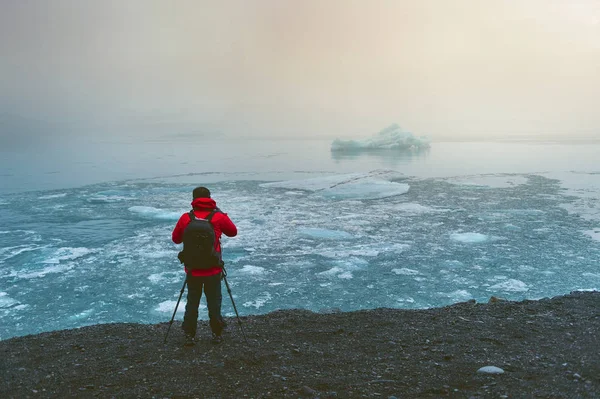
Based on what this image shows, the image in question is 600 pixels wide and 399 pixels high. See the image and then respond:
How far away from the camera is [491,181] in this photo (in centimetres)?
2292

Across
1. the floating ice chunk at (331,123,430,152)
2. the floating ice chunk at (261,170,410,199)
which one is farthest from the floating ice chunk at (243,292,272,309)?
the floating ice chunk at (331,123,430,152)

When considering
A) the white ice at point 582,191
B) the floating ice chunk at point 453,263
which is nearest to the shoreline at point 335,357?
the floating ice chunk at point 453,263

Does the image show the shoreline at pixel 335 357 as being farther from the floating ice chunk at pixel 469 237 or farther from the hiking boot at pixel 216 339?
the floating ice chunk at pixel 469 237

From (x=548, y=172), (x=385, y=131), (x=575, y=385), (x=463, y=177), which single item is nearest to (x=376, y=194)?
(x=463, y=177)

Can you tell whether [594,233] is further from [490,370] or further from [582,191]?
[490,370]

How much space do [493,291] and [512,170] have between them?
73.3ft

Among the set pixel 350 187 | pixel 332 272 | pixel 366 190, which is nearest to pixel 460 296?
pixel 332 272

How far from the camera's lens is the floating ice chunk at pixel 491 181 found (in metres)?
21.5

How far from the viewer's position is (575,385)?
3900 mm

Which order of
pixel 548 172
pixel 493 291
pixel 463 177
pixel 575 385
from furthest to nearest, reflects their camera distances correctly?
pixel 548 172, pixel 463 177, pixel 493 291, pixel 575 385

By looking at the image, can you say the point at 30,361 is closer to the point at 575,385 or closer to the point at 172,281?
the point at 172,281

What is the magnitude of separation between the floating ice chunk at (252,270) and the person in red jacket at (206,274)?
13.2 ft

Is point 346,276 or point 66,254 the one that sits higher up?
point 66,254

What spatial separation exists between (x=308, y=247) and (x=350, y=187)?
9.39m
